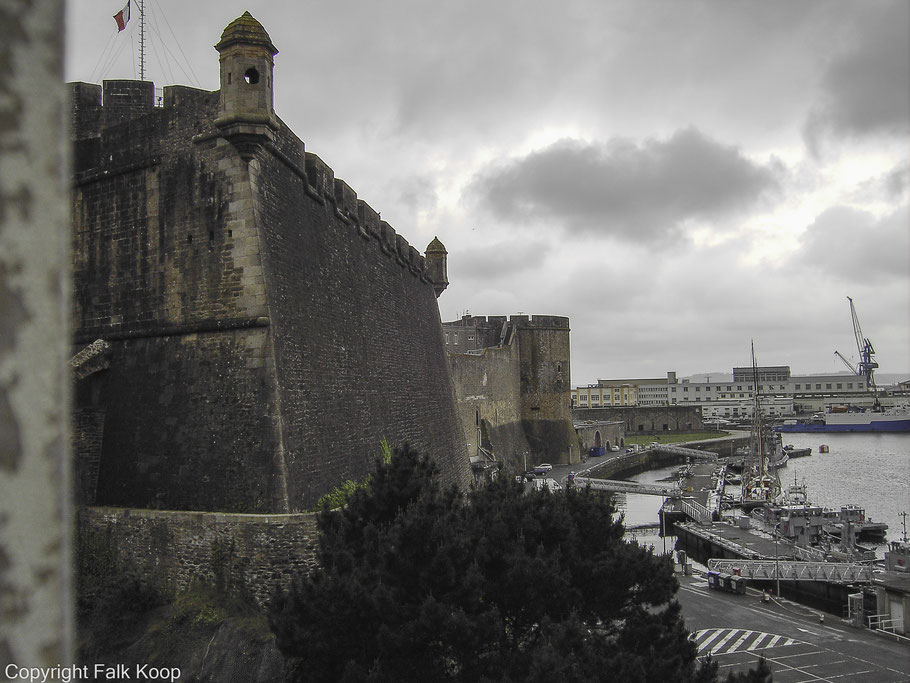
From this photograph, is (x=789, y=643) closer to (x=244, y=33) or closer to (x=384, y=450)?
(x=384, y=450)

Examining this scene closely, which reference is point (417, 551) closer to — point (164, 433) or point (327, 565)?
point (327, 565)

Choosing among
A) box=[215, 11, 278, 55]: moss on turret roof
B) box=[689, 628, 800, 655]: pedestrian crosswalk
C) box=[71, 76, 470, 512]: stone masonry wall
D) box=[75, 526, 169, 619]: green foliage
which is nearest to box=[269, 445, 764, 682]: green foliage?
box=[71, 76, 470, 512]: stone masonry wall

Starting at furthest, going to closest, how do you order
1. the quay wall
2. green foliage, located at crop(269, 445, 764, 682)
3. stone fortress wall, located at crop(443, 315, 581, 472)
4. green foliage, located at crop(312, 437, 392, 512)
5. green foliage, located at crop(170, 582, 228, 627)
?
the quay wall → stone fortress wall, located at crop(443, 315, 581, 472) → green foliage, located at crop(312, 437, 392, 512) → green foliage, located at crop(170, 582, 228, 627) → green foliage, located at crop(269, 445, 764, 682)

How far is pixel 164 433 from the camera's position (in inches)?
529

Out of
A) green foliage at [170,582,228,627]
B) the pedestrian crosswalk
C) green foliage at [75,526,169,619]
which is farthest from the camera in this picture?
the pedestrian crosswalk

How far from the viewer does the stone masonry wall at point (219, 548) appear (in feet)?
39.5

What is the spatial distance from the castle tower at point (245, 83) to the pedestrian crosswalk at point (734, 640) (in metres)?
16.3

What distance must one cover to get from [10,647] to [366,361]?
57.4 ft

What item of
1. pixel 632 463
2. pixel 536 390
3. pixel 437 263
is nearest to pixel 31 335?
pixel 437 263

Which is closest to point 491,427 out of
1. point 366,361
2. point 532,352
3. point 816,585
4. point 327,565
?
point 532,352

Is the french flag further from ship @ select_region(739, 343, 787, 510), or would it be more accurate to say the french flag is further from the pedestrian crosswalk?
ship @ select_region(739, 343, 787, 510)

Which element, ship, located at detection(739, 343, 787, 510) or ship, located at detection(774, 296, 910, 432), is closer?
ship, located at detection(739, 343, 787, 510)

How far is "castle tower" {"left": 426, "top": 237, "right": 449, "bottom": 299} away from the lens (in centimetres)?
3045

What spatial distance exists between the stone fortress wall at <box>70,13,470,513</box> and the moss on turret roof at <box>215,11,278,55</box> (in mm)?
25
